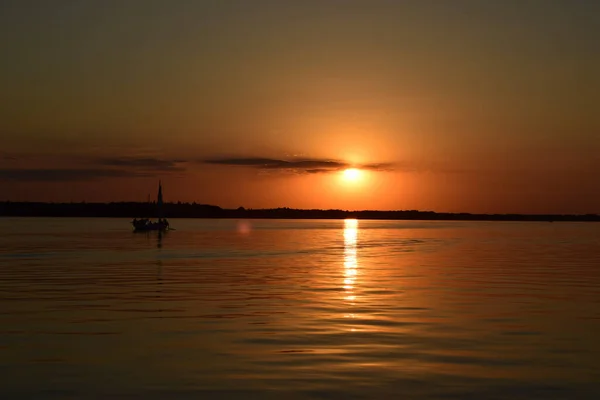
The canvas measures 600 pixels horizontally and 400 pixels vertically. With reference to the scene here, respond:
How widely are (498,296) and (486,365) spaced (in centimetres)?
1738

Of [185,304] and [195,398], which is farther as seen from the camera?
[185,304]

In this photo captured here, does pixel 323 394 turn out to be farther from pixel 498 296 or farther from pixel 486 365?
pixel 498 296

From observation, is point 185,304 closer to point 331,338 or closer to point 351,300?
point 351,300

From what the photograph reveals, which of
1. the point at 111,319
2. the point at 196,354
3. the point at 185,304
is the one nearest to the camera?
the point at 196,354

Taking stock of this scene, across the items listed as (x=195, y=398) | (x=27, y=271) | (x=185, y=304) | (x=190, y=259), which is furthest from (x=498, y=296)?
(x=190, y=259)

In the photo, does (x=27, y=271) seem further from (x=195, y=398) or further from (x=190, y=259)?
(x=195, y=398)

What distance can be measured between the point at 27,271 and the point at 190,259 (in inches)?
701

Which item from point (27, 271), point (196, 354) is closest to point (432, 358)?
point (196, 354)

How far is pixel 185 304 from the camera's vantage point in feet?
107

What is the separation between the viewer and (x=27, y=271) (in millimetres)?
50250

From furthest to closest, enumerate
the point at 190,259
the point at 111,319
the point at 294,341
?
the point at 190,259 → the point at 111,319 → the point at 294,341

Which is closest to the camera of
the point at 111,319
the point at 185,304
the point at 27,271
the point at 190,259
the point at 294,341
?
the point at 294,341

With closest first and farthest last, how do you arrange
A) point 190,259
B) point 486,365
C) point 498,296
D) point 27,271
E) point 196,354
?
1. point 486,365
2. point 196,354
3. point 498,296
4. point 27,271
5. point 190,259

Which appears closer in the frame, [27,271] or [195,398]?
[195,398]
